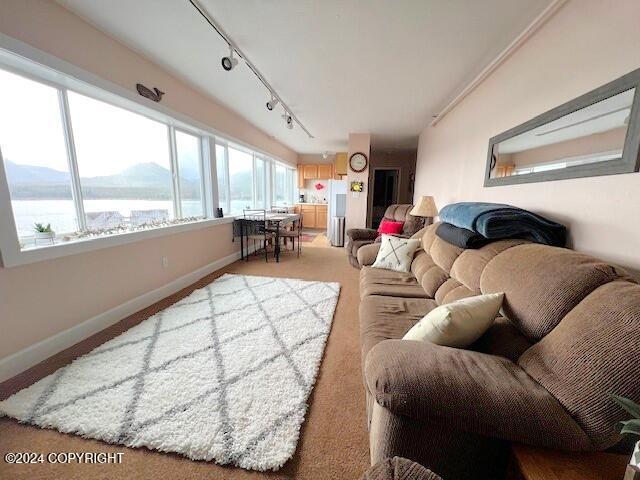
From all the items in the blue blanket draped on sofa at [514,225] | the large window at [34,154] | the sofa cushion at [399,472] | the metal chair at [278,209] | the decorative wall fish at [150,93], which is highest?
the decorative wall fish at [150,93]

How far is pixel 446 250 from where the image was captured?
6.47 ft

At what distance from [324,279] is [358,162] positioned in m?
2.72

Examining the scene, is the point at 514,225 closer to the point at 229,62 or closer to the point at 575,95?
the point at 575,95

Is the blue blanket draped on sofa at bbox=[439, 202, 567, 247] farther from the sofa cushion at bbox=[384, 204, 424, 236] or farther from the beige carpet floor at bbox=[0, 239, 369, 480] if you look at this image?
the sofa cushion at bbox=[384, 204, 424, 236]

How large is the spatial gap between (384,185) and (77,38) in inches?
261

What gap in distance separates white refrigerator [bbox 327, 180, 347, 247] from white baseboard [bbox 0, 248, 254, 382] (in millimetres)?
3226

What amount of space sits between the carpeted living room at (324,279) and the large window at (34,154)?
0.6 inches

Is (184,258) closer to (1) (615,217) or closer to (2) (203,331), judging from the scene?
(2) (203,331)

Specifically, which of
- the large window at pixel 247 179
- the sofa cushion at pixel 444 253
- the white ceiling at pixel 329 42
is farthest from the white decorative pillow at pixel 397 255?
the large window at pixel 247 179

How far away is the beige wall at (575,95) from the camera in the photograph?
3.52ft

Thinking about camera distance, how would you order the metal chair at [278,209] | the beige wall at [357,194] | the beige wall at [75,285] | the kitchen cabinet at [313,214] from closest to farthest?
1. the beige wall at [75,285]
2. the beige wall at [357,194]
3. the metal chair at [278,209]
4. the kitchen cabinet at [313,214]

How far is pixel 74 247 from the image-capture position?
1829 mm

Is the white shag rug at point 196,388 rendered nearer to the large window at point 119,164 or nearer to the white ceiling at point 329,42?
the large window at point 119,164

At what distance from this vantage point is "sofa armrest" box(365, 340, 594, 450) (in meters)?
0.67
